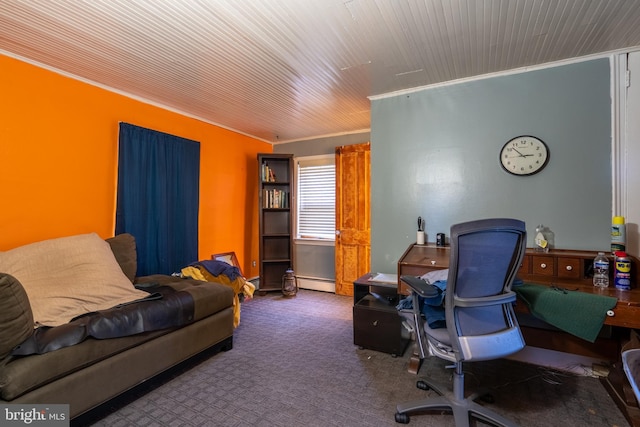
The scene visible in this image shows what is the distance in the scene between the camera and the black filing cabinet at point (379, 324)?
2490mm

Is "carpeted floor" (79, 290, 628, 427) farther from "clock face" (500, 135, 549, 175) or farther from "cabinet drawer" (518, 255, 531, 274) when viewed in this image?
"clock face" (500, 135, 549, 175)

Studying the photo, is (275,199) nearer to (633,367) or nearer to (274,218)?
(274,218)

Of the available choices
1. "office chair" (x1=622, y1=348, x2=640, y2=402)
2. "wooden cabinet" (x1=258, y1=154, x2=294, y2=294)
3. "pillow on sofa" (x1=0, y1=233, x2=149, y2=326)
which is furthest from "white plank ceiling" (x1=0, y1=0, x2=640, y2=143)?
"office chair" (x1=622, y1=348, x2=640, y2=402)

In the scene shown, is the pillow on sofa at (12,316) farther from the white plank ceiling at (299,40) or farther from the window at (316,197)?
the window at (316,197)

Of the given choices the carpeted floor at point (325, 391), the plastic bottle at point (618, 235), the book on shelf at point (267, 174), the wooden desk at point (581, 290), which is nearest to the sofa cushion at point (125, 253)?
the carpeted floor at point (325, 391)

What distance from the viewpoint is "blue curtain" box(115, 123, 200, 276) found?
290 centimetres

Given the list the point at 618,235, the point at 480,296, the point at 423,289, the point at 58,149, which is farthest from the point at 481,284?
the point at 58,149

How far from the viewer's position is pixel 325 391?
6.56 feet

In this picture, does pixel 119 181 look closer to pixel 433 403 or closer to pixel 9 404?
pixel 9 404

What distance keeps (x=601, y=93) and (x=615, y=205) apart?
0.89 m

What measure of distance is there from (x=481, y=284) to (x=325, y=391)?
129 centimetres

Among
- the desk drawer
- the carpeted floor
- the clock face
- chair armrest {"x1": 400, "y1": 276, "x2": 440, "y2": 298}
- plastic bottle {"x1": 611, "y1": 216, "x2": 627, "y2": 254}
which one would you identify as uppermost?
the clock face

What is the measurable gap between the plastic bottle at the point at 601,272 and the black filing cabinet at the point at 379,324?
1.37 metres

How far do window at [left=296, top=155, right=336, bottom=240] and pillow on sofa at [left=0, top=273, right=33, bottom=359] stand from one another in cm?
362
